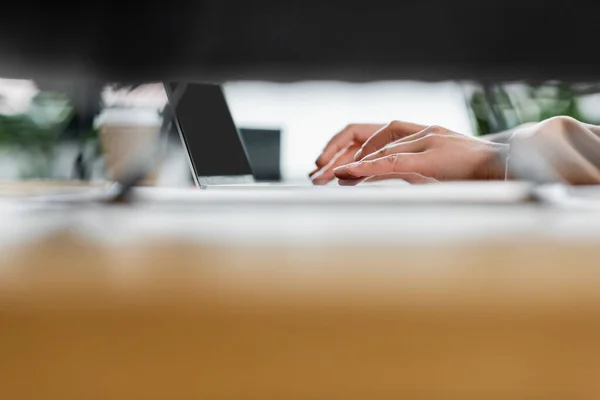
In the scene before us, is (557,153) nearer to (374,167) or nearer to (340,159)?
(374,167)

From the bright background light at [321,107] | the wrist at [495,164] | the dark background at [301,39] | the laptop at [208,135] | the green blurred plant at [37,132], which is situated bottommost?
the wrist at [495,164]

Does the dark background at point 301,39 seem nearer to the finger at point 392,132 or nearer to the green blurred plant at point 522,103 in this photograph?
the green blurred plant at point 522,103

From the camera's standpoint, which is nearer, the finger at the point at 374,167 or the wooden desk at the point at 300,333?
the wooden desk at the point at 300,333

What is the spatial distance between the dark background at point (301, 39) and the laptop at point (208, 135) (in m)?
2.00

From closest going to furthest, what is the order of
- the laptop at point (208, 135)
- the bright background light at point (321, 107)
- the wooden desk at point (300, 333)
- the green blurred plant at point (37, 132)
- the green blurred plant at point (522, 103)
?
the wooden desk at point (300, 333) < the laptop at point (208, 135) < the green blurred plant at point (37, 132) < the green blurred plant at point (522, 103) < the bright background light at point (321, 107)

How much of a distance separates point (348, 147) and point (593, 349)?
0.57m

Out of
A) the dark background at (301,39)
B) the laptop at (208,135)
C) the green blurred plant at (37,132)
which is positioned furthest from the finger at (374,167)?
the dark background at (301,39)

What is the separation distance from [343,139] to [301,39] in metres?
1.94

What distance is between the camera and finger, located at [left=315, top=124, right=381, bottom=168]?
0.64m

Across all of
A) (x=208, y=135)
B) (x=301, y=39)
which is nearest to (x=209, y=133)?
(x=208, y=135)

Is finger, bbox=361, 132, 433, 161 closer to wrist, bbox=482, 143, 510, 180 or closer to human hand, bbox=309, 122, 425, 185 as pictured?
wrist, bbox=482, 143, 510, 180

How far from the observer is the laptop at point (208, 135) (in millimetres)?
476

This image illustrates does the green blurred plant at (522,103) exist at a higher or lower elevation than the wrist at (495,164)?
higher

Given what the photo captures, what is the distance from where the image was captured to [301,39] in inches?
97.7
